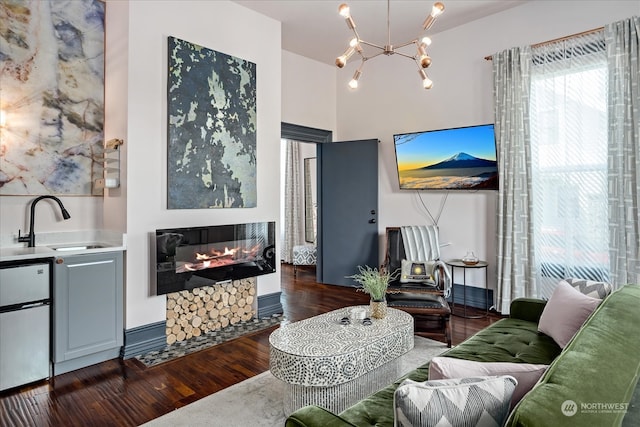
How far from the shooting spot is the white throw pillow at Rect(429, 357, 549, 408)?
47.1 inches

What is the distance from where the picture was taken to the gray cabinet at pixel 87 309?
284 cm

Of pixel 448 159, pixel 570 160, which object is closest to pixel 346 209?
pixel 448 159

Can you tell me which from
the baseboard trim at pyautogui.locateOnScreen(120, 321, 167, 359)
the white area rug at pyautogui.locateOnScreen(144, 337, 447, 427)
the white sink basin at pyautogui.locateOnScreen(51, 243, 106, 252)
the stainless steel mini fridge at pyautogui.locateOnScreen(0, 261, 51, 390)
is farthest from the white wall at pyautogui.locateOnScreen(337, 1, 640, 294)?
the stainless steel mini fridge at pyautogui.locateOnScreen(0, 261, 51, 390)

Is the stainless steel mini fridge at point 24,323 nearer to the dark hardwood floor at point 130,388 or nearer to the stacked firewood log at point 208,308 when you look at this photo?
the dark hardwood floor at point 130,388

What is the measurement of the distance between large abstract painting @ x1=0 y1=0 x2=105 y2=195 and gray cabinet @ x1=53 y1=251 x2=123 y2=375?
0.83m

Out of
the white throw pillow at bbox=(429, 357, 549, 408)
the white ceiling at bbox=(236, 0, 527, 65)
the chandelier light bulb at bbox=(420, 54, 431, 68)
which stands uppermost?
the white ceiling at bbox=(236, 0, 527, 65)

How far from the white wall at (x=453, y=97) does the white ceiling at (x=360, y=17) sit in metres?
0.24

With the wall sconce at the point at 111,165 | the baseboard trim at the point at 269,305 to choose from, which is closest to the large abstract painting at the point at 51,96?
the wall sconce at the point at 111,165

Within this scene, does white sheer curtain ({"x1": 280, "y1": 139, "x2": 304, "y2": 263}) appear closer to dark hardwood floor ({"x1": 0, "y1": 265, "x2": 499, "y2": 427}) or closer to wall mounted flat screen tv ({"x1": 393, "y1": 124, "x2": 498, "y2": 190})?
wall mounted flat screen tv ({"x1": 393, "y1": 124, "x2": 498, "y2": 190})

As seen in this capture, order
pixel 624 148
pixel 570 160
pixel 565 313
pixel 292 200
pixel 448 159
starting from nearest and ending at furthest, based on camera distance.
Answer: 1. pixel 565 313
2. pixel 624 148
3. pixel 570 160
4. pixel 448 159
5. pixel 292 200

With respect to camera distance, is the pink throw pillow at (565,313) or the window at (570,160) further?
the window at (570,160)

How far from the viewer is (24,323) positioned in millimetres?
2686

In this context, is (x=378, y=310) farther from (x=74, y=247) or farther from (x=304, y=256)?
(x=304, y=256)

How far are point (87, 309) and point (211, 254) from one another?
1111mm
